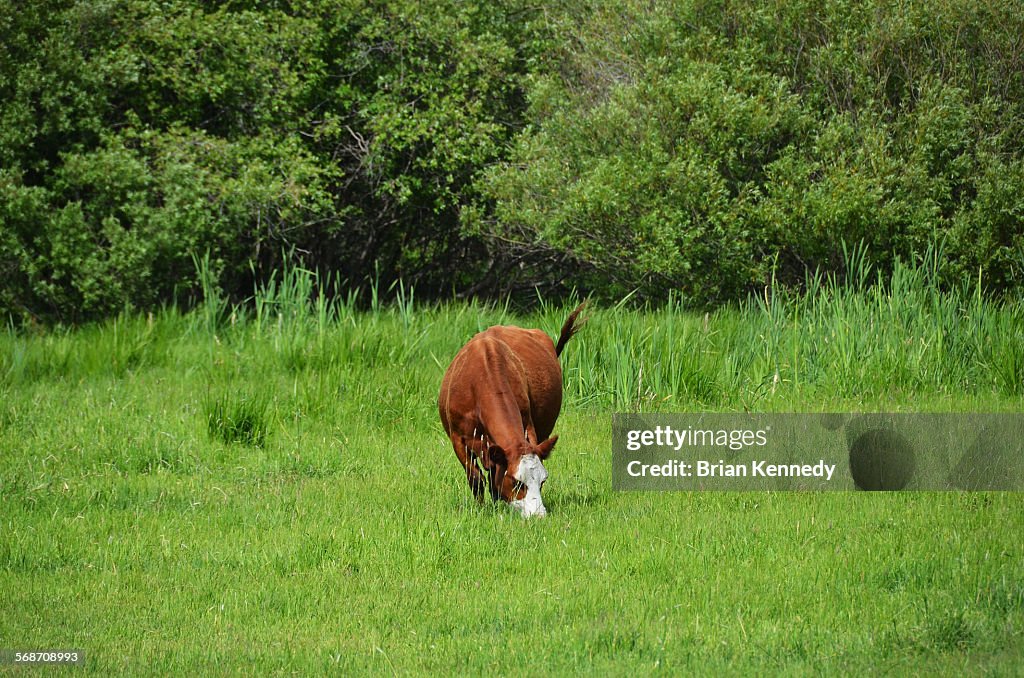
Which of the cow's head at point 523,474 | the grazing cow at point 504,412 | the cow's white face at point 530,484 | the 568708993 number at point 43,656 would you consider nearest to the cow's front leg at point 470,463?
the grazing cow at point 504,412

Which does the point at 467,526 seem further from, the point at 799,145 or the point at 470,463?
the point at 799,145

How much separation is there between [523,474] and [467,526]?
57 cm

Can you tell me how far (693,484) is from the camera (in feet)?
27.5

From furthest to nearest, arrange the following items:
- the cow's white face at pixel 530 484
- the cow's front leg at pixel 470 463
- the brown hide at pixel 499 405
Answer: the cow's front leg at pixel 470 463 → the brown hide at pixel 499 405 → the cow's white face at pixel 530 484

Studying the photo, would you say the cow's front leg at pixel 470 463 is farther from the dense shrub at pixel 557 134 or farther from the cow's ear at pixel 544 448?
the dense shrub at pixel 557 134

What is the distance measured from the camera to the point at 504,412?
7.02m

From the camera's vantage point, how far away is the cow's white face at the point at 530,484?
669cm

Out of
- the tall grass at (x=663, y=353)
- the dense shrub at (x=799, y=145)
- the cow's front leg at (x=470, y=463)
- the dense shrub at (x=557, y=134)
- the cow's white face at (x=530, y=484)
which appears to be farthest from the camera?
the dense shrub at (x=557, y=134)

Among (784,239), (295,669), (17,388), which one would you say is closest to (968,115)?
(784,239)

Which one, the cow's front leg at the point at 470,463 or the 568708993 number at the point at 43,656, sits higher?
the cow's front leg at the point at 470,463

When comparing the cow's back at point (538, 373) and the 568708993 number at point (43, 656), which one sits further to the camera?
the cow's back at point (538, 373)

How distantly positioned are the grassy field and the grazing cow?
0.93ft

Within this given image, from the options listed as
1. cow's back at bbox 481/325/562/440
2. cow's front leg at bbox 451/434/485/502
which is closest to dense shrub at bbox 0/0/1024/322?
cow's back at bbox 481/325/562/440

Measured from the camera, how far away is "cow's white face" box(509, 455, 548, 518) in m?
6.69
